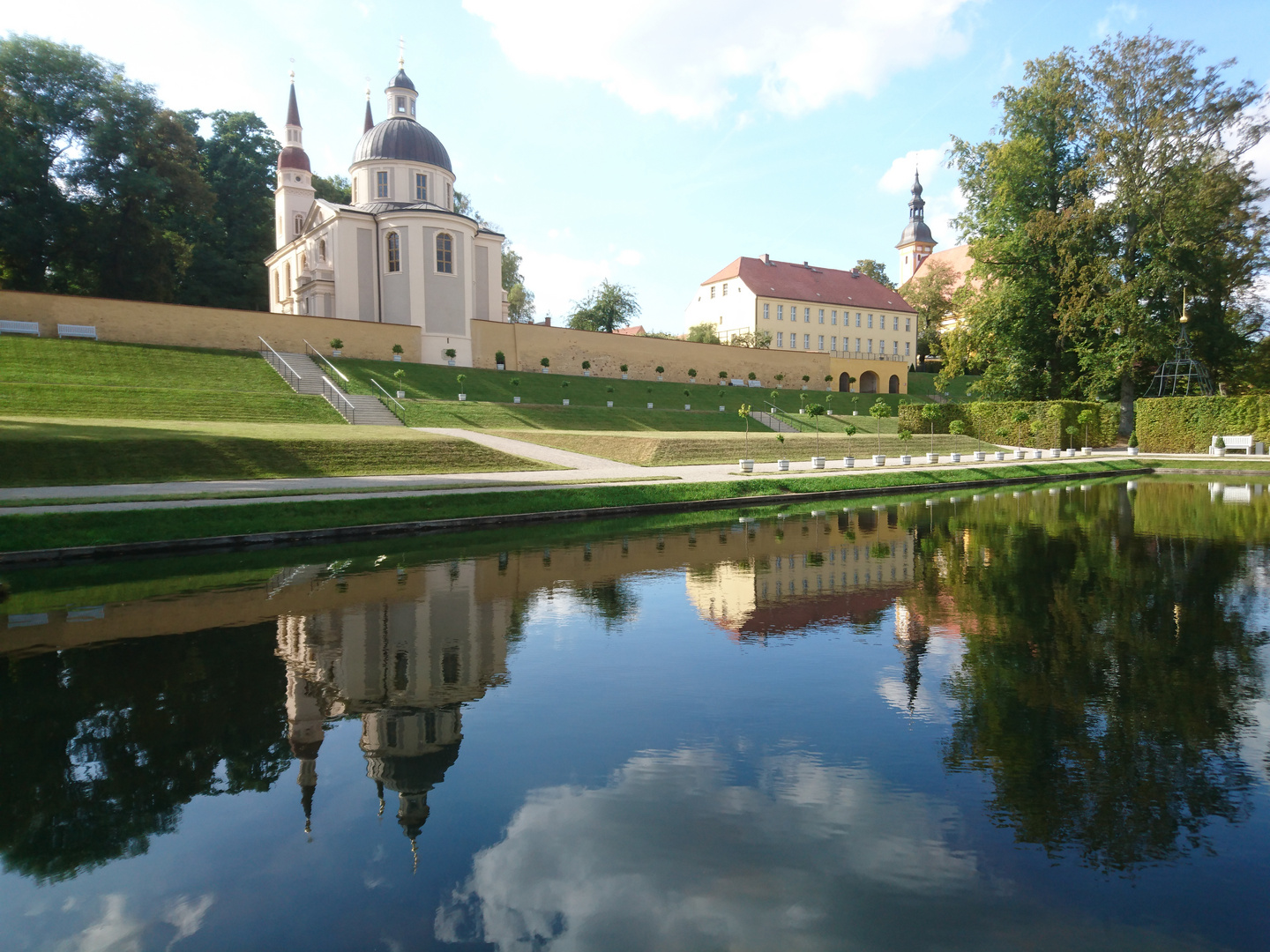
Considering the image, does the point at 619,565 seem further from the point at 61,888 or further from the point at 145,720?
the point at 61,888

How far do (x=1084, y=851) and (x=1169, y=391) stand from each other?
4568 centimetres

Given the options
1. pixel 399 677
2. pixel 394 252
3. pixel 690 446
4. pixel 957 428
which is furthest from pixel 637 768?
pixel 957 428

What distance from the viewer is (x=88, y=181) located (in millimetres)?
40219

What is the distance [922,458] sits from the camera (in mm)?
33438

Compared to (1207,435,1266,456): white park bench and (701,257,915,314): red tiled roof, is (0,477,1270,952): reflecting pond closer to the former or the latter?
(1207,435,1266,456): white park bench

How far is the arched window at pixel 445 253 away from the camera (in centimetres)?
4234

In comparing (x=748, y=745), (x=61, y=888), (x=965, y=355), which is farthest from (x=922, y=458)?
(x=61, y=888)

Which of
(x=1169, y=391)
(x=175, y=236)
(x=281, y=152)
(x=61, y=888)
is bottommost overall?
(x=61, y=888)

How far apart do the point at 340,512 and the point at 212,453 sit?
783cm

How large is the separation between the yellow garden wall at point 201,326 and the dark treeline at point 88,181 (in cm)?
988

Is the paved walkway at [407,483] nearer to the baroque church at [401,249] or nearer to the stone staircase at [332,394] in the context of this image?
the stone staircase at [332,394]

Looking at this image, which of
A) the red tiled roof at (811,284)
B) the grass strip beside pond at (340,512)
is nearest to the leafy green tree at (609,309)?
the red tiled roof at (811,284)

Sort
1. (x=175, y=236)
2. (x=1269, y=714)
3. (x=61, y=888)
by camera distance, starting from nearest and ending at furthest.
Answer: (x=61, y=888) < (x=1269, y=714) < (x=175, y=236)

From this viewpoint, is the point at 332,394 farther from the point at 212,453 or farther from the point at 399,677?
the point at 399,677
